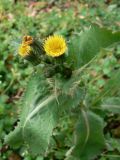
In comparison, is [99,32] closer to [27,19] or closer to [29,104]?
[29,104]

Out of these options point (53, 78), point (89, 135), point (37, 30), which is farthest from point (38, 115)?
point (37, 30)

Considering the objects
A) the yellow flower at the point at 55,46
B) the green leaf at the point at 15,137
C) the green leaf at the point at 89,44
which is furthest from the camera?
the green leaf at the point at 15,137

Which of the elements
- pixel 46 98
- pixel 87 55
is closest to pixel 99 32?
pixel 87 55

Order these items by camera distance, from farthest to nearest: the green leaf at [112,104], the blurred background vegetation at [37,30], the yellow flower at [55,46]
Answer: the blurred background vegetation at [37,30], the green leaf at [112,104], the yellow flower at [55,46]

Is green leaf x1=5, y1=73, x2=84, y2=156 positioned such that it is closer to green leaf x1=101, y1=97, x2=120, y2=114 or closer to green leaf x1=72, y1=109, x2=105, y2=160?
green leaf x1=72, y1=109, x2=105, y2=160

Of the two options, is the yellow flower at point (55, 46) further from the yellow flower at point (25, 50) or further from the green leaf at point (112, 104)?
the green leaf at point (112, 104)

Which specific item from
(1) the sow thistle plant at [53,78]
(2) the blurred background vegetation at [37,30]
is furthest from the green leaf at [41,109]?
(2) the blurred background vegetation at [37,30]
